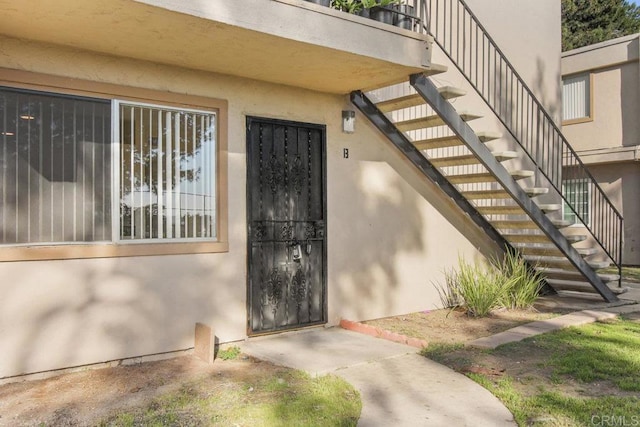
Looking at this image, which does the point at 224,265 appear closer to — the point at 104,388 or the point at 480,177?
the point at 104,388

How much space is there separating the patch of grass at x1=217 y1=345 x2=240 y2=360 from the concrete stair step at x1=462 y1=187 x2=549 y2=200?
3.98 metres

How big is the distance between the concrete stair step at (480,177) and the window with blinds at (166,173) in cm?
347

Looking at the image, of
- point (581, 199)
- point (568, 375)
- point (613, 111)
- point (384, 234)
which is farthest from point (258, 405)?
point (613, 111)

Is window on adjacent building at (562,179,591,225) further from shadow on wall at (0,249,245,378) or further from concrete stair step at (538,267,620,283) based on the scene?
shadow on wall at (0,249,245,378)

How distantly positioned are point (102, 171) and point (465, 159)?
14.2 ft

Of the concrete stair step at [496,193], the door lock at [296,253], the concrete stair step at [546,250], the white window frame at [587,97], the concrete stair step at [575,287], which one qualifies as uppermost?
the white window frame at [587,97]

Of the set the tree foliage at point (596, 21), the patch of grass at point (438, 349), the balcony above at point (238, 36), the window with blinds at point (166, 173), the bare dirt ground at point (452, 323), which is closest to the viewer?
the balcony above at point (238, 36)

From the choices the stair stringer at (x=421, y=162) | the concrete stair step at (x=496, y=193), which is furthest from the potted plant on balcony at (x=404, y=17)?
the concrete stair step at (x=496, y=193)

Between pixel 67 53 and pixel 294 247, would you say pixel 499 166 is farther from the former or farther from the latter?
pixel 67 53

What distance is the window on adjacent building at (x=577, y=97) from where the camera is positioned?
14656mm

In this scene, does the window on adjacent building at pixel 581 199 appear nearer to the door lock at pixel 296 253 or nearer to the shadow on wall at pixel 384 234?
the shadow on wall at pixel 384 234

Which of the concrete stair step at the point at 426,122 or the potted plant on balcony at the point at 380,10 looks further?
the concrete stair step at the point at 426,122

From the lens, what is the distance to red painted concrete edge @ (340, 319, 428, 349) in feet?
18.0

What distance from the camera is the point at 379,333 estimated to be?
589cm
